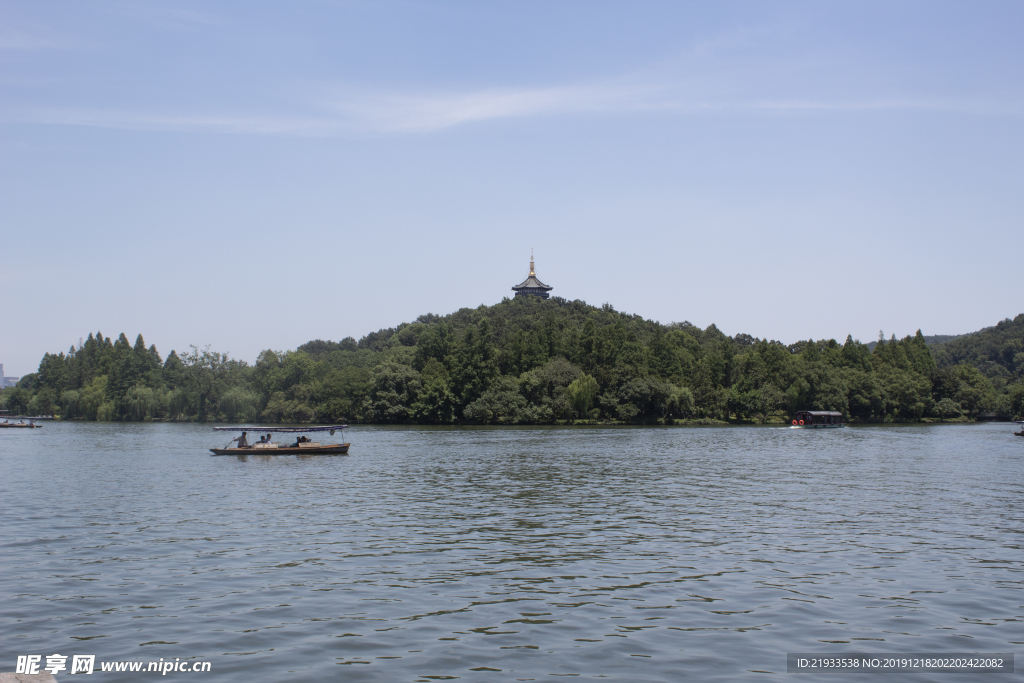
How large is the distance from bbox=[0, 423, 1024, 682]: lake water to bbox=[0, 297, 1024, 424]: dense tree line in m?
84.1

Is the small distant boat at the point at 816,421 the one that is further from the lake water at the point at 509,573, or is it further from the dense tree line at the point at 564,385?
the lake water at the point at 509,573

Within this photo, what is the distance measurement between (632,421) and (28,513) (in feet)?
369

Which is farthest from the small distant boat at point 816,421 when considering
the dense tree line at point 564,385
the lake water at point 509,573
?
the lake water at point 509,573

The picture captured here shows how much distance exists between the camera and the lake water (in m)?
16.3

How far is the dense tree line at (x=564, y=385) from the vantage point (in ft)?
444

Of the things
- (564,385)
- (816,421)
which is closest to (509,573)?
(564,385)

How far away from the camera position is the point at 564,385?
441ft

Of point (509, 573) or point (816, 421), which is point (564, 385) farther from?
point (509, 573)

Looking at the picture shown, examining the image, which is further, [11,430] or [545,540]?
[11,430]

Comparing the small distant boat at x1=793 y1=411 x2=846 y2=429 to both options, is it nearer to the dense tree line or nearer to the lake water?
the dense tree line

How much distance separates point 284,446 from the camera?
71.5 m

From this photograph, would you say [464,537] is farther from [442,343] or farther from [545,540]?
[442,343]

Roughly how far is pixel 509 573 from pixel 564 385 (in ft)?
366

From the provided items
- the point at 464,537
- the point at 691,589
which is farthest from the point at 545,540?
the point at 691,589
